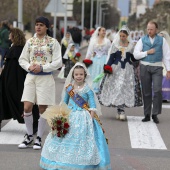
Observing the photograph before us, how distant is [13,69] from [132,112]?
3.59 m

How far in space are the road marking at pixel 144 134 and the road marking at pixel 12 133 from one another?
166 cm

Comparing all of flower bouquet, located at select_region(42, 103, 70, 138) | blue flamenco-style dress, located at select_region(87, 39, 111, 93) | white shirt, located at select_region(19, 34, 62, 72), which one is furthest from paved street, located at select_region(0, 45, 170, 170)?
blue flamenco-style dress, located at select_region(87, 39, 111, 93)

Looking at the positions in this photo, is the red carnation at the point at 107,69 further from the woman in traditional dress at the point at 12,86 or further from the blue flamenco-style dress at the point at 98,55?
the blue flamenco-style dress at the point at 98,55

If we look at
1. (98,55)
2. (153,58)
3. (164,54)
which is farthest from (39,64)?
(98,55)

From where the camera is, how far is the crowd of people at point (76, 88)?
21.4 feet

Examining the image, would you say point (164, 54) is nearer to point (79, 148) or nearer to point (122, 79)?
point (122, 79)

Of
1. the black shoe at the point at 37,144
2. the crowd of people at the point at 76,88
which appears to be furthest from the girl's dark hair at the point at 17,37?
the black shoe at the point at 37,144

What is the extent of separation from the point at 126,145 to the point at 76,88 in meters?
1.84

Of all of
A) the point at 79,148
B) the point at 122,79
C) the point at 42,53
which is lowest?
the point at 79,148

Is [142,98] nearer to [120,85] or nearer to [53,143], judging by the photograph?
[120,85]

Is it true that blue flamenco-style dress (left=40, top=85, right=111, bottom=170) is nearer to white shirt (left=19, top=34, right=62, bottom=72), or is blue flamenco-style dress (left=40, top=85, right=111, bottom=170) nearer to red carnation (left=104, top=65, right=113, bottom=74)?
white shirt (left=19, top=34, right=62, bottom=72)

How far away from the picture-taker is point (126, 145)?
8.50 metres

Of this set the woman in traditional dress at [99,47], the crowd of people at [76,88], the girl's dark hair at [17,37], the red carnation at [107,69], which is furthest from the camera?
the woman in traditional dress at [99,47]

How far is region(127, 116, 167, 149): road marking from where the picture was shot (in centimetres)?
854
